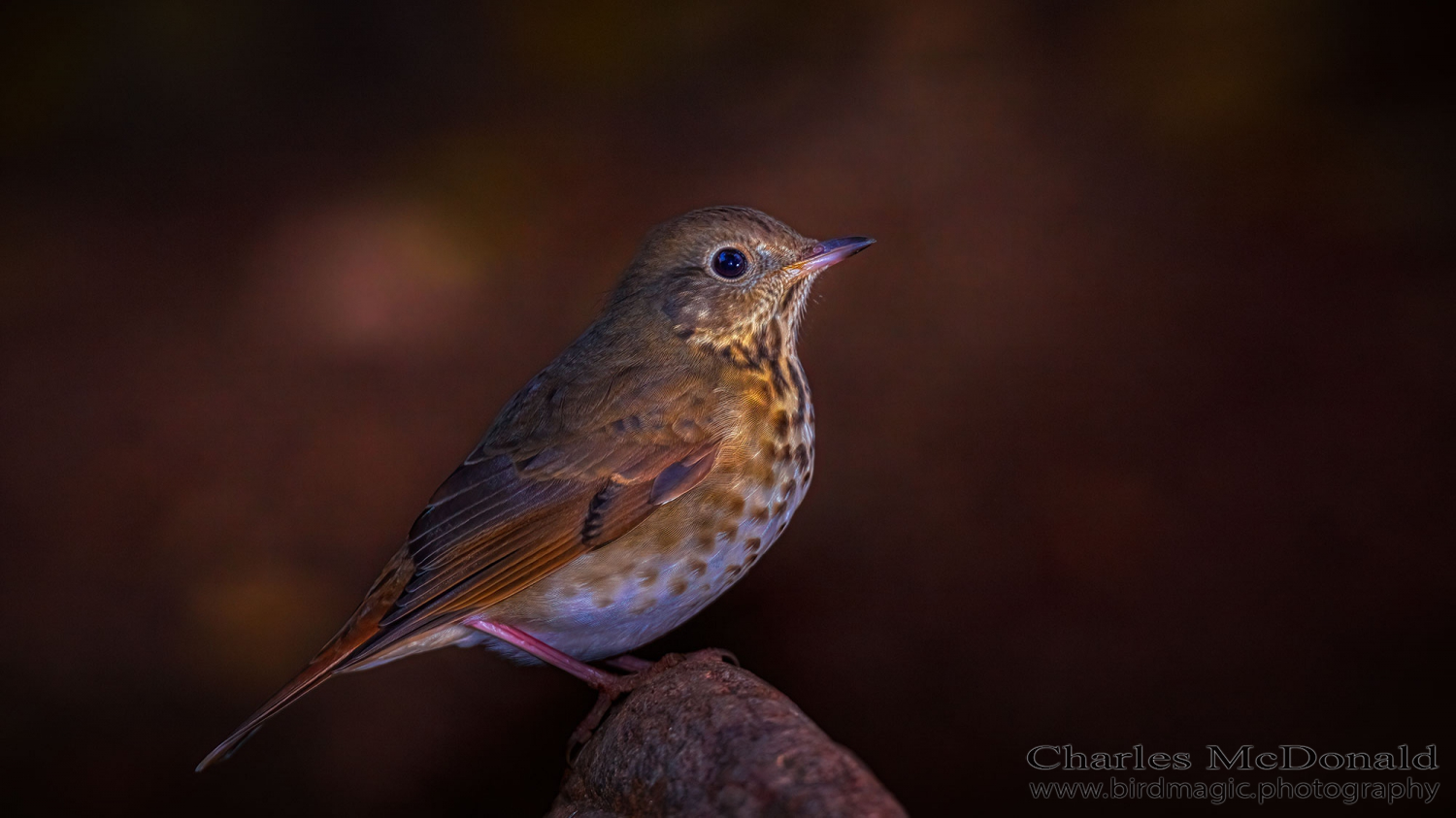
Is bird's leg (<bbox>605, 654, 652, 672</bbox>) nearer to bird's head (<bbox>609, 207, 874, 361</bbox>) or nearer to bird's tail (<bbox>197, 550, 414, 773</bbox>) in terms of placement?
bird's tail (<bbox>197, 550, 414, 773</bbox>)

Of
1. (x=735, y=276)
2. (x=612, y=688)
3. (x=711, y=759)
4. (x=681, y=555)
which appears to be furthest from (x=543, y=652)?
(x=735, y=276)

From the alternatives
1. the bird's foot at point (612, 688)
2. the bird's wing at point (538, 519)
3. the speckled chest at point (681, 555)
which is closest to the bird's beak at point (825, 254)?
the speckled chest at point (681, 555)

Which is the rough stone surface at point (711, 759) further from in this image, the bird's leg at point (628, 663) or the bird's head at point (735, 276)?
the bird's head at point (735, 276)

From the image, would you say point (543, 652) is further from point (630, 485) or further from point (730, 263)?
point (730, 263)

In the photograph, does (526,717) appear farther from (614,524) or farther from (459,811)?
(614,524)

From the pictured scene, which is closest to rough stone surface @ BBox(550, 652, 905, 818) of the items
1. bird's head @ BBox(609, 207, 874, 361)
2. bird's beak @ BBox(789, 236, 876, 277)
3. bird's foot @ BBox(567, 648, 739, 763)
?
bird's foot @ BBox(567, 648, 739, 763)

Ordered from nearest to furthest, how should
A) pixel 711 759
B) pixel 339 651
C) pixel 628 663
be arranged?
pixel 711 759 → pixel 339 651 → pixel 628 663

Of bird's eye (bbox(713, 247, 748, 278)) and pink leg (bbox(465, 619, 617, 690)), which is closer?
pink leg (bbox(465, 619, 617, 690))

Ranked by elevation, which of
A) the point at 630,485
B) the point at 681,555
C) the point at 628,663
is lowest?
the point at 628,663
